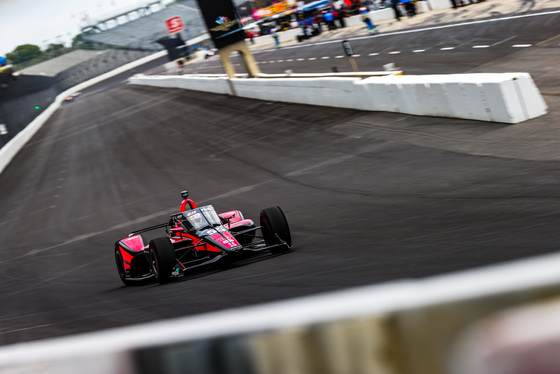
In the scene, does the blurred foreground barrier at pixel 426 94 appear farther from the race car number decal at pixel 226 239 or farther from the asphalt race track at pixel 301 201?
the race car number decal at pixel 226 239

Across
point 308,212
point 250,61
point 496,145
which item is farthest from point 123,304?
point 250,61

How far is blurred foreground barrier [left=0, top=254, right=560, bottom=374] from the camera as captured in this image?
2.24 metres

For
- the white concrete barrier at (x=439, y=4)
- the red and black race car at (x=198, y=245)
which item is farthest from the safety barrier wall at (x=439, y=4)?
the red and black race car at (x=198, y=245)

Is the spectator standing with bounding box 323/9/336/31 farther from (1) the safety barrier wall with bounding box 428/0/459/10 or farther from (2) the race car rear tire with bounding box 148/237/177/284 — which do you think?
(2) the race car rear tire with bounding box 148/237/177/284

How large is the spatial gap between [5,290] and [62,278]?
3.95 feet

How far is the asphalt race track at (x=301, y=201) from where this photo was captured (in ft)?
27.5

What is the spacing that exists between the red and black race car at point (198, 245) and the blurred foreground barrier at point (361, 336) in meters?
7.44

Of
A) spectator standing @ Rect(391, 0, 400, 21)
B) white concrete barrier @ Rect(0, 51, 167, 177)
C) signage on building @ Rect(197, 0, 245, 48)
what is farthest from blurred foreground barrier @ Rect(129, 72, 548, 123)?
white concrete barrier @ Rect(0, 51, 167, 177)

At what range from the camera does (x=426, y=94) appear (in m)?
18.6

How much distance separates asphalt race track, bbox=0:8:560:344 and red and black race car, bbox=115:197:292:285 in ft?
0.88

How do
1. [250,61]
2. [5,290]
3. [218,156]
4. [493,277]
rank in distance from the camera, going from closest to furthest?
[493,277]
[5,290]
[218,156]
[250,61]

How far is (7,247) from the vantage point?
1988 cm

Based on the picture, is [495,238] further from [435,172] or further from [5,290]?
[5,290]

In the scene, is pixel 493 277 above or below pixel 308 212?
above
